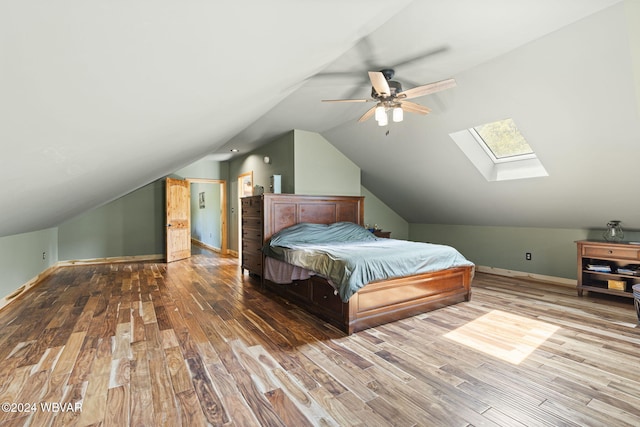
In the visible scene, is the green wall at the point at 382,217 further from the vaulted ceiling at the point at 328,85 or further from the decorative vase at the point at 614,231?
the decorative vase at the point at 614,231

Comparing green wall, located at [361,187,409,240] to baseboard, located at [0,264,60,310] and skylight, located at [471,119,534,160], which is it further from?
baseboard, located at [0,264,60,310]

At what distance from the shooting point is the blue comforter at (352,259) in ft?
9.04

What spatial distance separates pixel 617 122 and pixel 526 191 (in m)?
1.52

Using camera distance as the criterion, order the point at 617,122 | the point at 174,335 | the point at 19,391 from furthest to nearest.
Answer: the point at 617,122 < the point at 174,335 < the point at 19,391

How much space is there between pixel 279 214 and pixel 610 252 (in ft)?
14.4

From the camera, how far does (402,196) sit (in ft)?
20.0

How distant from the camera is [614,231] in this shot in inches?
155

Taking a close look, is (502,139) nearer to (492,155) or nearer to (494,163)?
(492,155)

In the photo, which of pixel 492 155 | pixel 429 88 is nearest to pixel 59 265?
pixel 429 88

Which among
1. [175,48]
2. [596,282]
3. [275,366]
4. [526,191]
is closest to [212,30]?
[175,48]

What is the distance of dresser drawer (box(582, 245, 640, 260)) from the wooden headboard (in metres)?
3.16

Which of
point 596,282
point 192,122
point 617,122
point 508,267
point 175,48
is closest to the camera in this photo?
point 175,48

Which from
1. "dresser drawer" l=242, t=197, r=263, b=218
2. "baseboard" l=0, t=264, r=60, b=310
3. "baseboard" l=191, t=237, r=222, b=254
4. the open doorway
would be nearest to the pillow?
"dresser drawer" l=242, t=197, r=263, b=218

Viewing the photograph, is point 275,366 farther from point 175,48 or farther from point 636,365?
point 636,365
